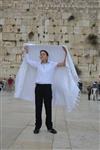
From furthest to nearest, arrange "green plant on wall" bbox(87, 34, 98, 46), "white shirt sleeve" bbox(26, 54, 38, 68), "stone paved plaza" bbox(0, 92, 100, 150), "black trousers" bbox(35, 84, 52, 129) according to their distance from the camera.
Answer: "green plant on wall" bbox(87, 34, 98, 46)
"white shirt sleeve" bbox(26, 54, 38, 68)
"black trousers" bbox(35, 84, 52, 129)
"stone paved plaza" bbox(0, 92, 100, 150)

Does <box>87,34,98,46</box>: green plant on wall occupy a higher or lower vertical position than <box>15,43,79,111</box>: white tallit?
higher

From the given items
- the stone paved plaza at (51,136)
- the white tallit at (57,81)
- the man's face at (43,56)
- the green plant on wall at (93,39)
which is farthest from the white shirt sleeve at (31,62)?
the green plant on wall at (93,39)

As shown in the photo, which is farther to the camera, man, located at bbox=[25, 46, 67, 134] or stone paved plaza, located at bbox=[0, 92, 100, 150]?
man, located at bbox=[25, 46, 67, 134]

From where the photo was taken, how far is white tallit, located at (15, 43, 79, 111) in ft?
29.2

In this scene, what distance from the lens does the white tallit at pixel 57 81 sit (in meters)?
8.89

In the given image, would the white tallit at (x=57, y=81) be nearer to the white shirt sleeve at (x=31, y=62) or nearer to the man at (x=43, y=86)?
the white shirt sleeve at (x=31, y=62)

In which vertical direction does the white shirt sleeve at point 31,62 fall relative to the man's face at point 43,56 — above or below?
below

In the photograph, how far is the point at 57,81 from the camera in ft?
29.5

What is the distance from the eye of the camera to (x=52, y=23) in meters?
30.1

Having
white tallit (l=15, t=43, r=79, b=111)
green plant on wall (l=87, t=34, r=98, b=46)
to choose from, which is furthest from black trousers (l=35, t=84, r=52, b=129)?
green plant on wall (l=87, t=34, r=98, b=46)

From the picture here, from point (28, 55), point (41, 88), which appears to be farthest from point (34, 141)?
point (28, 55)

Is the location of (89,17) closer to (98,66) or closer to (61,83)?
(98,66)

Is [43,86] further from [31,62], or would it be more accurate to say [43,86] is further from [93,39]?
[93,39]

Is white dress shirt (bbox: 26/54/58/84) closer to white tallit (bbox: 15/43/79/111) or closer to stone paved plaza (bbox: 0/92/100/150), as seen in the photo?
white tallit (bbox: 15/43/79/111)
